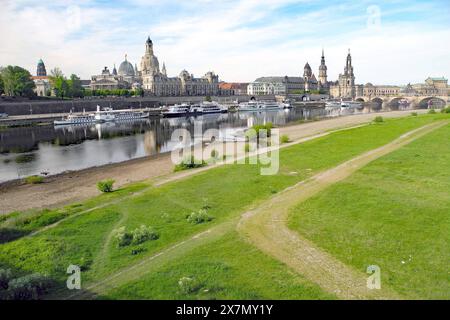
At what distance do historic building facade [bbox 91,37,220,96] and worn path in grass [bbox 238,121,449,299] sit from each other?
135m

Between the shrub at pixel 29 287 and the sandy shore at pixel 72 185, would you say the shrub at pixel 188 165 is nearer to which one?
the sandy shore at pixel 72 185

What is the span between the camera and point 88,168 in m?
32.0

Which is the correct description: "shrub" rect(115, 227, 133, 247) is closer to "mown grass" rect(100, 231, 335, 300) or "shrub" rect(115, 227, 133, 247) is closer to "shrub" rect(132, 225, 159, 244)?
"shrub" rect(132, 225, 159, 244)

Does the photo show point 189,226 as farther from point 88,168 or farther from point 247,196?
point 88,168

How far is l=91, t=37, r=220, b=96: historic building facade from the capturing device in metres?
152

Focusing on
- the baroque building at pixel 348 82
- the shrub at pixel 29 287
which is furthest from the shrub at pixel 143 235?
the baroque building at pixel 348 82

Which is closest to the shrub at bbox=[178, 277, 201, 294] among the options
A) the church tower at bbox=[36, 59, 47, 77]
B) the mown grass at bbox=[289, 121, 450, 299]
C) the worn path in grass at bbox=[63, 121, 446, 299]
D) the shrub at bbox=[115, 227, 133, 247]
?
the worn path in grass at bbox=[63, 121, 446, 299]

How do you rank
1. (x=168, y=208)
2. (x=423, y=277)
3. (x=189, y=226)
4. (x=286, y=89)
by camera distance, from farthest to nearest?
(x=286, y=89) → (x=168, y=208) → (x=189, y=226) → (x=423, y=277)

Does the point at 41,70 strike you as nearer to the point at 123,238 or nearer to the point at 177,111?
the point at 177,111

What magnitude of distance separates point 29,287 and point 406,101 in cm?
15864

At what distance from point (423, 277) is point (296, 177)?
36.9 ft

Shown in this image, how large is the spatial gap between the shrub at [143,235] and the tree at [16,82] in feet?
305

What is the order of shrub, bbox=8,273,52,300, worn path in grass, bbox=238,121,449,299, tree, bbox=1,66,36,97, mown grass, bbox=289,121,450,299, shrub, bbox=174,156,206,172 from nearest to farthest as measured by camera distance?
worn path in grass, bbox=238,121,449,299 < shrub, bbox=8,273,52,300 < mown grass, bbox=289,121,450,299 < shrub, bbox=174,156,206,172 < tree, bbox=1,66,36,97
